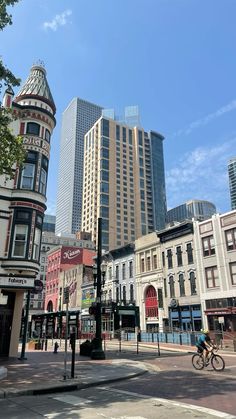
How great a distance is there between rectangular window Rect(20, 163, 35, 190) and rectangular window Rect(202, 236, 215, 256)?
78.6 feet

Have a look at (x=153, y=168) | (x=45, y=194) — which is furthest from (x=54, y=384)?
(x=153, y=168)

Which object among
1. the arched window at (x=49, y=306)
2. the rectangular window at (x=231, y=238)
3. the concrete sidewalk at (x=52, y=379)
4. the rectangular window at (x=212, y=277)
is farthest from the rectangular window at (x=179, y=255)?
the arched window at (x=49, y=306)

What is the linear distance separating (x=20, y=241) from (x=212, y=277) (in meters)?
24.9

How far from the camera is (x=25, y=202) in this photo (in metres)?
20.6

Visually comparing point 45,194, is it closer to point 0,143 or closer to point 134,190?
point 0,143

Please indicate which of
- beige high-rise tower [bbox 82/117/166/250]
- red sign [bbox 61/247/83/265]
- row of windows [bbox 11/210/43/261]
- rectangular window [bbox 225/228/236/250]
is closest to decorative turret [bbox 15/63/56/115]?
row of windows [bbox 11/210/43/261]

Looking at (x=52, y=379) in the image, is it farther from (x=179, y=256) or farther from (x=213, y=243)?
(x=179, y=256)

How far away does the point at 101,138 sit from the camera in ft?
480

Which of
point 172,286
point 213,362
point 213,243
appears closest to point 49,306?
point 172,286

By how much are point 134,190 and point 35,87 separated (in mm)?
130909

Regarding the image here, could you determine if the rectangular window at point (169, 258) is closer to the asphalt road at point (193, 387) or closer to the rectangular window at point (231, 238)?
the rectangular window at point (231, 238)

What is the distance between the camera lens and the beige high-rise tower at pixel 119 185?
140 meters

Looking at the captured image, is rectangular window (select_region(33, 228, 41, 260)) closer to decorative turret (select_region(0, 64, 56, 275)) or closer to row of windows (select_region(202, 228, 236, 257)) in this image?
decorative turret (select_region(0, 64, 56, 275))

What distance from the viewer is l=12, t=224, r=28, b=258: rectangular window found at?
1980cm
